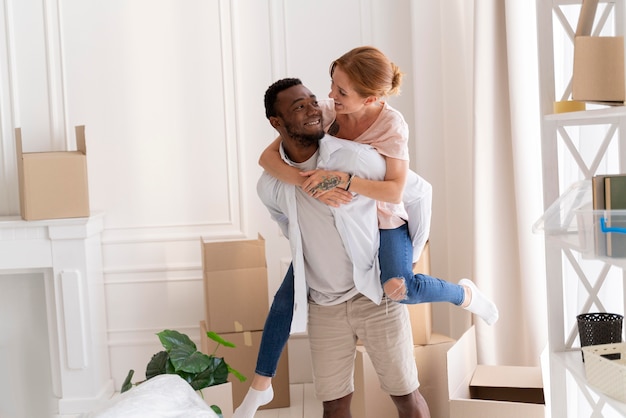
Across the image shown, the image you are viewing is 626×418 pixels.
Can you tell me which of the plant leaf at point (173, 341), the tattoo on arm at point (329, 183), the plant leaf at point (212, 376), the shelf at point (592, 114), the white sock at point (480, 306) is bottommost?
the plant leaf at point (212, 376)

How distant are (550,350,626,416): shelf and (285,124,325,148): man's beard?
940mm

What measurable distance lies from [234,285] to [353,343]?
3.44 feet

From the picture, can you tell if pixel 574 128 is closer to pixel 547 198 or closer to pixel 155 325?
pixel 547 198

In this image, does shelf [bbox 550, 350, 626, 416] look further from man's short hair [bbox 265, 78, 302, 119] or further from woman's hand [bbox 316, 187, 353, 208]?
man's short hair [bbox 265, 78, 302, 119]

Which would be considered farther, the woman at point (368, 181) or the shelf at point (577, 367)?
the woman at point (368, 181)

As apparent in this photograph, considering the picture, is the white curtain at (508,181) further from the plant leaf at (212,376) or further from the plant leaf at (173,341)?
the plant leaf at (173,341)

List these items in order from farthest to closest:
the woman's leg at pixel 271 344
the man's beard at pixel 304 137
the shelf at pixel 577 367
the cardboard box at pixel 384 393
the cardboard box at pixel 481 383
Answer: the cardboard box at pixel 384 393
the cardboard box at pixel 481 383
the woman's leg at pixel 271 344
the man's beard at pixel 304 137
the shelf at pixel 577 367

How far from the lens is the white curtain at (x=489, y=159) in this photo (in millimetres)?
3117

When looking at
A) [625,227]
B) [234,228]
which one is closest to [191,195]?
[234,228]

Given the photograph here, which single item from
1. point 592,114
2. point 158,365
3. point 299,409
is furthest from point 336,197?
point 299,409

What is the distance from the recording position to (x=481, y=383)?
9.79 feet

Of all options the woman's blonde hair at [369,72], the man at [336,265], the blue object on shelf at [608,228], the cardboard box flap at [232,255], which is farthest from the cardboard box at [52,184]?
the blue object on shelf at [608,228]

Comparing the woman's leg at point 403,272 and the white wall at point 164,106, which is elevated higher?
the white wall at point 164,106

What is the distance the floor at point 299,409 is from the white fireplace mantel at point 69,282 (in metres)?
0.81
